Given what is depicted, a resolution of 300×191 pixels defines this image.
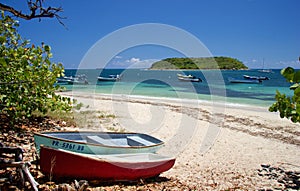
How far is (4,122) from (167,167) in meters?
5.78

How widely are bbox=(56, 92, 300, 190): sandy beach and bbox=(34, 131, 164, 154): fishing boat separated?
1.00 m

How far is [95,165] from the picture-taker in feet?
15.9

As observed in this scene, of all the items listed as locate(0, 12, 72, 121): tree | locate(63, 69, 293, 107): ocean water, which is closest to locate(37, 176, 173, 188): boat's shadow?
locate(0, 12, 72, 121): tree

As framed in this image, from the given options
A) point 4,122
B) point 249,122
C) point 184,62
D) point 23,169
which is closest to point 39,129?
point 4,122

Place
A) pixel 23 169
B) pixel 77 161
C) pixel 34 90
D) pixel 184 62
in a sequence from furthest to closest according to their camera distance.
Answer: pixel 184 62 < pixel 34 90 < pixel 77 161 < pixel 23 169

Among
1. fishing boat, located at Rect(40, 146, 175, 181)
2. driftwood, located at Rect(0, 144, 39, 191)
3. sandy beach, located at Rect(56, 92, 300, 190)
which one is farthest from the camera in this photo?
sandy beach, located at Rect(56, 92, 300, 190)

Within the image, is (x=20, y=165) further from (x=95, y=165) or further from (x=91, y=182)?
(x=91, y=182)

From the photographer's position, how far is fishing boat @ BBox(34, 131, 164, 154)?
4965 millimetres

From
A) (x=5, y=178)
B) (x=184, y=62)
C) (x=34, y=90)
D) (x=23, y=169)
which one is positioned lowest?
(x=5, y=178)

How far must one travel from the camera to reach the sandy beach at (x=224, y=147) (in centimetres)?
612

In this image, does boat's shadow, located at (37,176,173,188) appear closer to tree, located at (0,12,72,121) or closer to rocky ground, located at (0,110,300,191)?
rocky ground, located at (0,110,300,191)

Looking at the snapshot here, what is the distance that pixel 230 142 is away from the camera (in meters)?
9.95

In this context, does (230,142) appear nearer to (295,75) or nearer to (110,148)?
(110,148)

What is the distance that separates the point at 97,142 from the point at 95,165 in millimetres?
1196
